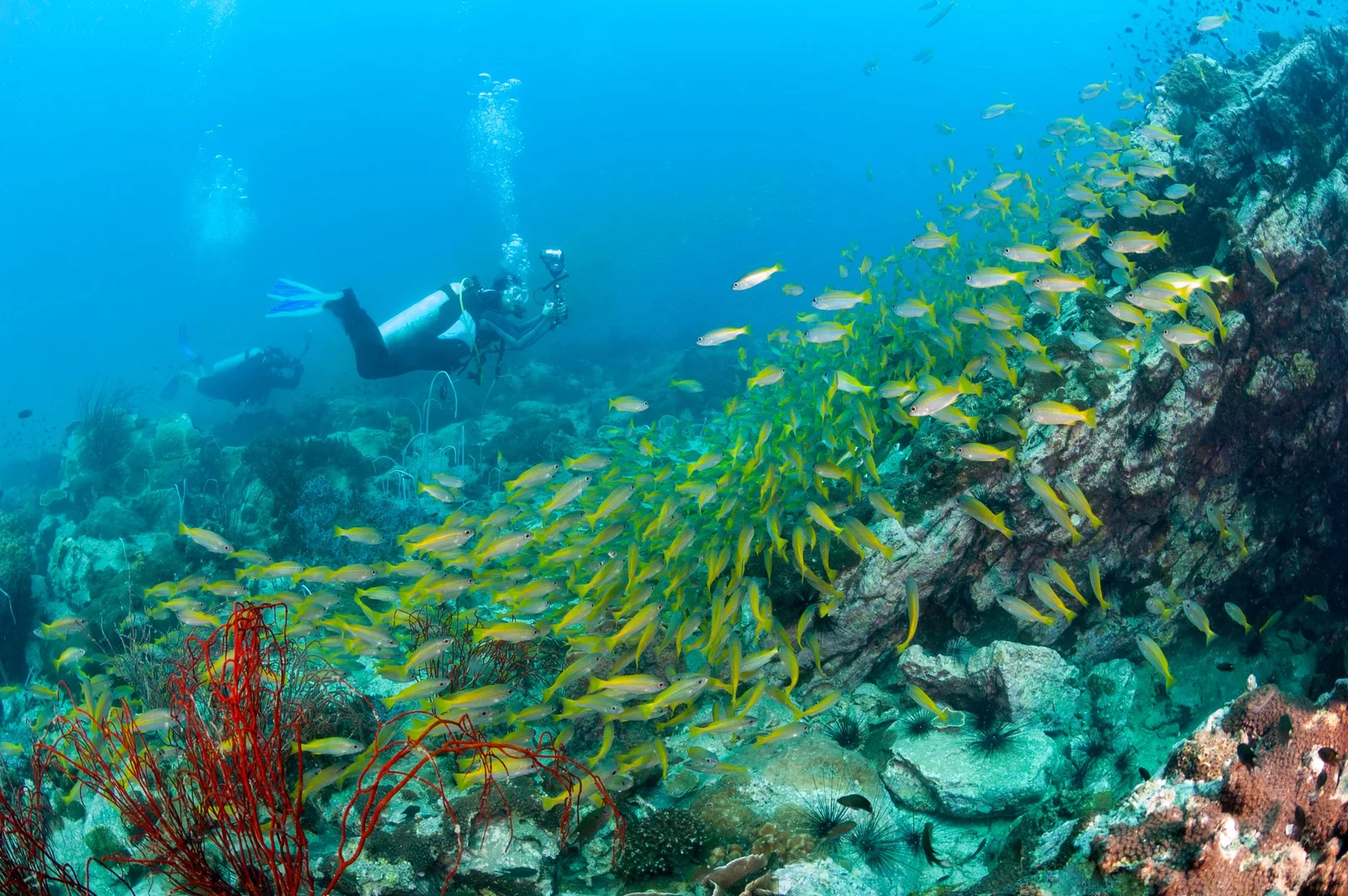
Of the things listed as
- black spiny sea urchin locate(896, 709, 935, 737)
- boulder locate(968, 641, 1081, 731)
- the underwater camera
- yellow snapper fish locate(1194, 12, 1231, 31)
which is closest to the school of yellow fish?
black spiny sea urchin locate(896, 709, 935, 737)

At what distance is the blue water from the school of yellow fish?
6677cm

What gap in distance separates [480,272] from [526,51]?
276ft

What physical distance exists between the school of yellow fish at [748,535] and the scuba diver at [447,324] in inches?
290

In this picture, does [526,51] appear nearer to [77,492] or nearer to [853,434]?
[77,492]

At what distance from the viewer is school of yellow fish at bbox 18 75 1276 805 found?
13.8ft

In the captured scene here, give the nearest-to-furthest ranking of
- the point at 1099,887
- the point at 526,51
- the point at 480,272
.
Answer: the point at 1099,887 → the point at 480,272 → the point at 526,51

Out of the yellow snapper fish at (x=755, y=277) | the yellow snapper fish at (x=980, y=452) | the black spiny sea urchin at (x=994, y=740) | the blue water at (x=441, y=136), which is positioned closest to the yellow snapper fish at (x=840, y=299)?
the yellow snapper fish at (x=755, y=277)

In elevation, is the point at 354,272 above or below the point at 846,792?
below

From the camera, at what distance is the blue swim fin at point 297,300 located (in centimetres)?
1318

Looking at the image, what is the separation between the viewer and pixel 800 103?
363 feet

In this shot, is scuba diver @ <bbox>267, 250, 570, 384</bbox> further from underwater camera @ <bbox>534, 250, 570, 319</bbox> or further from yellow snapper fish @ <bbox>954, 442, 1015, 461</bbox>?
yellow snapper fish @ <bbox>954, 442, 1015, 461</bbox>

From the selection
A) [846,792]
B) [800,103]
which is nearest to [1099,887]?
[846,792]

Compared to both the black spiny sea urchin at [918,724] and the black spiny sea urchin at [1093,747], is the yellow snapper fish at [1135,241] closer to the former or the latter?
the black spiny sea urchin at [1093,747]

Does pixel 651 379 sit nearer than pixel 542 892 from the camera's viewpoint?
No
